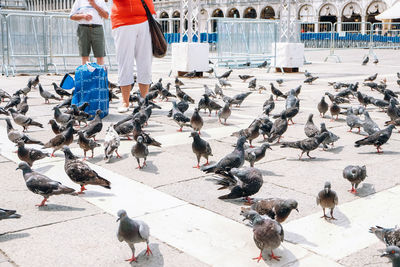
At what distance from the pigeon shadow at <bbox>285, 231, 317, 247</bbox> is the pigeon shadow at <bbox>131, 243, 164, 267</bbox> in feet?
3.03

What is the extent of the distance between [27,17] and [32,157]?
12.7 metres

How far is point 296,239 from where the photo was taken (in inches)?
139

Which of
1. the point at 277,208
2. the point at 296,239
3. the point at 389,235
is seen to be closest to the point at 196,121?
the point at 277,208

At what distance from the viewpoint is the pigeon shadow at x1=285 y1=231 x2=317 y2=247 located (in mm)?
3461

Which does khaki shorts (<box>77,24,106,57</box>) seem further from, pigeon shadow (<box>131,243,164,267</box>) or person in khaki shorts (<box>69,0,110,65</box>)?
pigeon shadow (<box>131,243,164,267</box>)

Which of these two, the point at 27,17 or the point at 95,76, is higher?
the point at 27,17

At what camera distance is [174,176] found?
504 centimetres

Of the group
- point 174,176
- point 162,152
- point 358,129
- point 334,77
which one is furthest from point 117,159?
point 334,77

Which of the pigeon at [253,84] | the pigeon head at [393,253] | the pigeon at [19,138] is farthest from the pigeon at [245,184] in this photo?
the pigeon at [253,84]

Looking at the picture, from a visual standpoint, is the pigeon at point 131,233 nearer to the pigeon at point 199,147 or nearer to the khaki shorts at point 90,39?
the pigeon at point 199,147

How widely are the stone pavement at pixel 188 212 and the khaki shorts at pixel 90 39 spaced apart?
12.6ft

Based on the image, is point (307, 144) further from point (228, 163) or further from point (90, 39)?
point (90, 39)

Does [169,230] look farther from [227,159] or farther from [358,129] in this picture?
[358,129]

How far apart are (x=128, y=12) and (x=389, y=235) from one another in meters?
5.98
